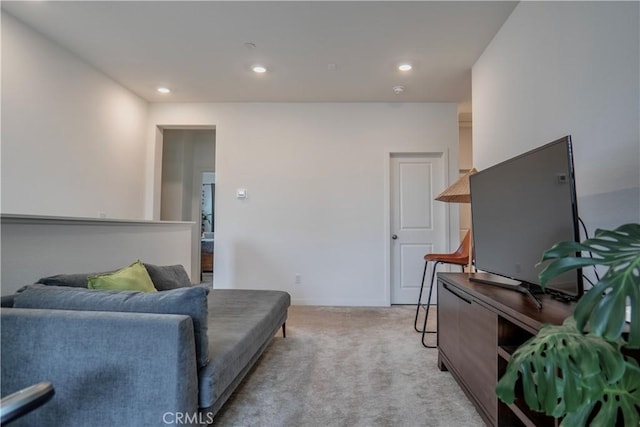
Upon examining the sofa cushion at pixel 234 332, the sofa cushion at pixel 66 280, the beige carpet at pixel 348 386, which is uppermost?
the sofa cushion at pixel 66 280

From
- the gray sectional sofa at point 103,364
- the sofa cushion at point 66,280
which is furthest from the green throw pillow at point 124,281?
the gray sectional sofa at point 103,364

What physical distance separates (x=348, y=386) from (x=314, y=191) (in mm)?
2615

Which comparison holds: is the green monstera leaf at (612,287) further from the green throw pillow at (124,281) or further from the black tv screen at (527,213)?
the green throw pillow at (124,281)

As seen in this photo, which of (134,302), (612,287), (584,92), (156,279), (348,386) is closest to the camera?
(612,287)

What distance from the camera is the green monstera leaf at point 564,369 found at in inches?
28.9

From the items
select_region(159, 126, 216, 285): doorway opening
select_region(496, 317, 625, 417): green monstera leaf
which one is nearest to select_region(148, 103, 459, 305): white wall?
select_region(159, 126, 216, 285): doorway opening

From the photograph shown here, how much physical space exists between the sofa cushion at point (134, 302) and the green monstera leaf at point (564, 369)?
44.2 inches

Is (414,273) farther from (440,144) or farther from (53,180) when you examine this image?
(53,180)

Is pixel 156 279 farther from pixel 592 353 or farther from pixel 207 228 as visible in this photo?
pixel 207 228

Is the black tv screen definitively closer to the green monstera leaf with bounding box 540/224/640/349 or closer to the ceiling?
the green monstera leaf with bounding box 540/224/640/349

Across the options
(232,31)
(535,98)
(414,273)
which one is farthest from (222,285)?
(535,98)

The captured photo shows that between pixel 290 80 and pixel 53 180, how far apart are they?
2.47 metres

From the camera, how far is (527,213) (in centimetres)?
157

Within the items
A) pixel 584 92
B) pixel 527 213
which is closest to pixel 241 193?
pixel 527 213
